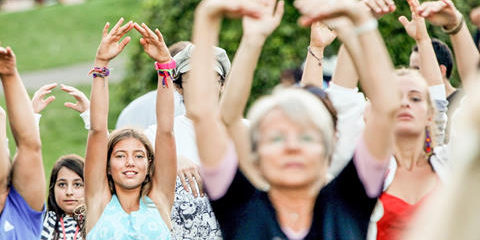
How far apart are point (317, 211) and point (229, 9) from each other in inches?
29.6

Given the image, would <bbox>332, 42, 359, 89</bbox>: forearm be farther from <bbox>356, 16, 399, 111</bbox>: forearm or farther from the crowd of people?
<bbox>356, 16, 399, 111</bbox>: forearm

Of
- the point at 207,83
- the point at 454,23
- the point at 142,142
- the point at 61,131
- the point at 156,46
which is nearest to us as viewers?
the point at 207,83

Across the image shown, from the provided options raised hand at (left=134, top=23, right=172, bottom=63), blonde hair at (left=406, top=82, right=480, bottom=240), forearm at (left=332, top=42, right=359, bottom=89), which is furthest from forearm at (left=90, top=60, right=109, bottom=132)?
blonde hair at (left=406, top=82, right=480, bottom=240)

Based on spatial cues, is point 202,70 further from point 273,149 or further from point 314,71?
point 314,71

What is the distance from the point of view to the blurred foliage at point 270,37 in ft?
30.3

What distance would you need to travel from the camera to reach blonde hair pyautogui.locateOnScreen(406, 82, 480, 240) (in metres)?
1.84

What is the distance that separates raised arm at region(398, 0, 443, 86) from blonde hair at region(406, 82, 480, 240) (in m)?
2.86

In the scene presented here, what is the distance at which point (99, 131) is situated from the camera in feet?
15.5

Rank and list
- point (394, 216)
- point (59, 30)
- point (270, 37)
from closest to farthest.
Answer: point (394, 216), point (270, 37), point (59, 30)

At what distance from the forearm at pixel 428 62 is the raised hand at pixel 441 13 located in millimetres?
316

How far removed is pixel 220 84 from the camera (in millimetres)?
5301

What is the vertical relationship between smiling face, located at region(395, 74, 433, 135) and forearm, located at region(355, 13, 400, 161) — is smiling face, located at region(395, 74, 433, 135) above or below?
below

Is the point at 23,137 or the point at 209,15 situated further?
the point at 23,137

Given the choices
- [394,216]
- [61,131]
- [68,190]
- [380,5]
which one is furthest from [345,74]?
[61,131]
